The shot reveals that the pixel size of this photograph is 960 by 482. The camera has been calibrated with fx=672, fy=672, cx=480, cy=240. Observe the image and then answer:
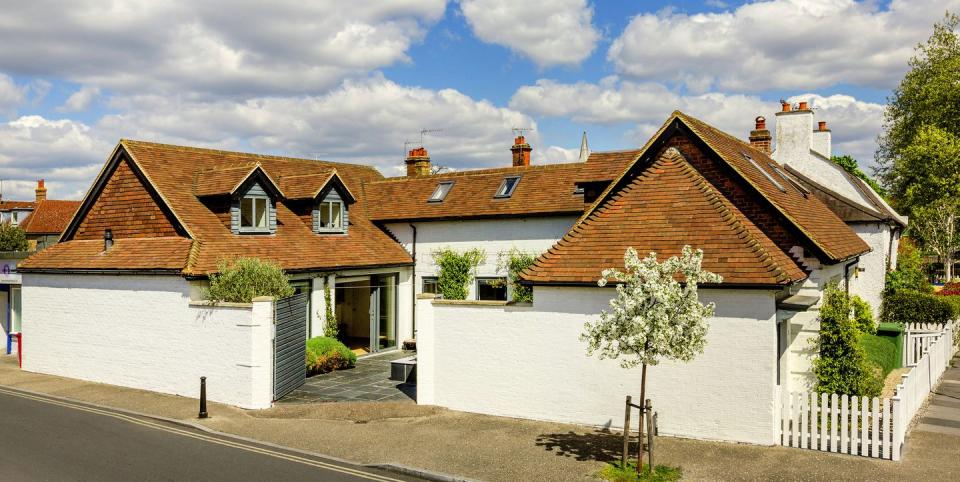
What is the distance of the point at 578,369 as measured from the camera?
14.1m

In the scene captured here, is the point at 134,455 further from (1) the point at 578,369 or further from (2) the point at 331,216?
(2) the point at 331,216

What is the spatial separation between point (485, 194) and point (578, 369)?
1254 cm

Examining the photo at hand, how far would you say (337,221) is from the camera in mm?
24250

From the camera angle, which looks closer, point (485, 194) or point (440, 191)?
point (485, 194)

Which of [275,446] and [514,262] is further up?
[514,262]

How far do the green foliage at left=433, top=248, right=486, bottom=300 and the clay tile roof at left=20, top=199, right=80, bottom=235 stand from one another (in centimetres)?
4296

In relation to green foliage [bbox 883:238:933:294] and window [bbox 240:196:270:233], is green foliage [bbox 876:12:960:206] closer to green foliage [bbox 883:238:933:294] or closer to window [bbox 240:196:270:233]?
green foliage [bbox 883:238:933:294]

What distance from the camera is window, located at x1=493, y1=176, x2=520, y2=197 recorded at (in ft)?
82.6

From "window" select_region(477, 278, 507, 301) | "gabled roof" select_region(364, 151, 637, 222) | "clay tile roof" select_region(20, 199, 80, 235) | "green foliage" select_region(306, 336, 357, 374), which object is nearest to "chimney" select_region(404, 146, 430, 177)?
"gabled roof" select_region(364, 151, 637, 222)

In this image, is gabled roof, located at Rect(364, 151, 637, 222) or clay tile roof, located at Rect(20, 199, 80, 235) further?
clay tile roof, located at Rect(20, 199, 80, 235)

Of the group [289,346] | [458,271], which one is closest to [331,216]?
[458,271]

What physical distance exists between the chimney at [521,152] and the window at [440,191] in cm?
348

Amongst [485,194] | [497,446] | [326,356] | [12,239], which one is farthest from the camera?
[12,239]

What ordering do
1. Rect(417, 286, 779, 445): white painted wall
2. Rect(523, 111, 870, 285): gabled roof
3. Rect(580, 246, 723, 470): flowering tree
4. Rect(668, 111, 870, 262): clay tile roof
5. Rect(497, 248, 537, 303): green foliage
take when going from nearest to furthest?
Rect(580, 246, 723, 470): flowering tree < Rect(417, 286, 779, 445): white painted wall < Rect(523, 111, 870, 285): gabled roof < Rect(668, 111, 870, 262): clay tile roof < Rect(497, 248, 537, 303): green foliage
